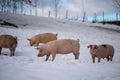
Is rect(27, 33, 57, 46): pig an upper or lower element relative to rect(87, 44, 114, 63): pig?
upper

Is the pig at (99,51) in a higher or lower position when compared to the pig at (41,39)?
lower

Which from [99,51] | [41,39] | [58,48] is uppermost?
[41,39]

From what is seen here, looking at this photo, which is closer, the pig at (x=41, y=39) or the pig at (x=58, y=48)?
the pig at (x=58, y=48)

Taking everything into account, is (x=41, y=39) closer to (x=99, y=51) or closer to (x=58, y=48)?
(x=58, y=48)

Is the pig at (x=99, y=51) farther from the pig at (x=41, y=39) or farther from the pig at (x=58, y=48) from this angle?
the pig at (x=41, y=39)

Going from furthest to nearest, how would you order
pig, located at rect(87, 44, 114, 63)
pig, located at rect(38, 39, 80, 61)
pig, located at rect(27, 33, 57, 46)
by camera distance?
pig, located at rect(27, 33, 57, 46)
pig, located at rect(87, 44, 114, 63)
pig, located at rect(38, 39, 80, 61)

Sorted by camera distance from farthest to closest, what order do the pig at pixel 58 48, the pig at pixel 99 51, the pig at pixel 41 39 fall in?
the pig at pixel 41 39
the pig at pixel 99 51
the pig at pixel 58 48

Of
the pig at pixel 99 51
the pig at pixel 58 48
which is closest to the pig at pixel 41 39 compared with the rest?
the pig at pixel 58 48

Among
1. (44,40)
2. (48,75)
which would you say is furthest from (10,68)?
(44,40)

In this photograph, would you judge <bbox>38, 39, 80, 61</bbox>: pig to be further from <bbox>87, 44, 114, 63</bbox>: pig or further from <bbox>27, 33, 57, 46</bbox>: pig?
<bbox>27, 33, 57, 46</bbox>: pig

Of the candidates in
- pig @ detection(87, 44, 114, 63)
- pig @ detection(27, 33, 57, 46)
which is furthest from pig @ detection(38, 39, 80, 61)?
pig @ detection(27, 33, 57, 46)

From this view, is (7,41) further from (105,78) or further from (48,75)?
(105,78)

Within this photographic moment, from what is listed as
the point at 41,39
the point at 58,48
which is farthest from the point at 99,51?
the point at 41,39

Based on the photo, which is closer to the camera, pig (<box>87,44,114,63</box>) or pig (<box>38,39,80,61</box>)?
pig (<box>38,39,80,61</box>)
